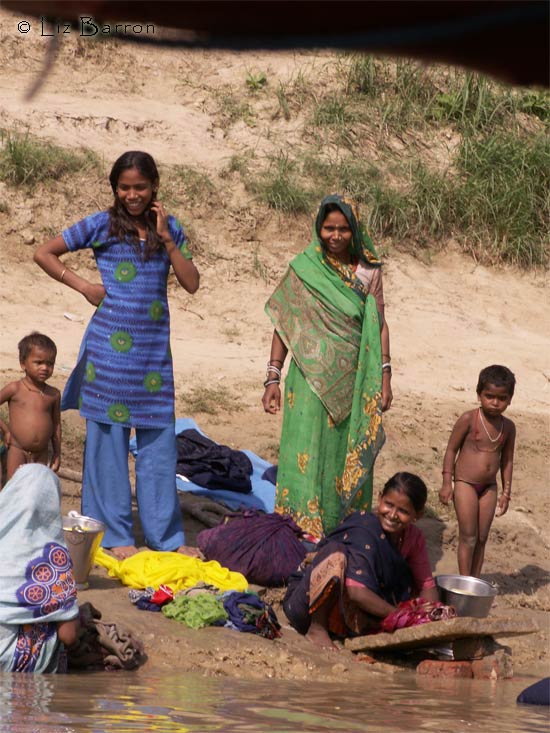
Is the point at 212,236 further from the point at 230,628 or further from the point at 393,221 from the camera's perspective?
the point at 230,628

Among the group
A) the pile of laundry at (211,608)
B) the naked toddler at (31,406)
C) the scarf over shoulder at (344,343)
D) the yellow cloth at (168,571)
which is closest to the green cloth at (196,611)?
the pile of laundry at (211,608)

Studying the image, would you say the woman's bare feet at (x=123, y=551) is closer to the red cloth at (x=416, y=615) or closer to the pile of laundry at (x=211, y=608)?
the pile of laundry at (x=211, y=608)

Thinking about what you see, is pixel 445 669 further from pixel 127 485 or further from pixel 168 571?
pixel 127 485

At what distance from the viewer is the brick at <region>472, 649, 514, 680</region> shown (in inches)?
235

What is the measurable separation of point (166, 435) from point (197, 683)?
1.54 meters

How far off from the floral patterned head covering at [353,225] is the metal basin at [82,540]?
1995 millimetres

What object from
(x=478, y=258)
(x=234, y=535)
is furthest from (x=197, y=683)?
(x=478, y=258)

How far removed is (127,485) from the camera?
642cm

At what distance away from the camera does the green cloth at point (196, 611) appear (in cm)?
572

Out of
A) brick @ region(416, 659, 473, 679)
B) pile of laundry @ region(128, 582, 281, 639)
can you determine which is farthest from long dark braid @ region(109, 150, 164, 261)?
brick @ region(416, 659, 473, 679)

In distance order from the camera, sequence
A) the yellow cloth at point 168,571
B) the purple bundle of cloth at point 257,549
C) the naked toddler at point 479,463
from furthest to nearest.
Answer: the naked toddler at point 479,463 → the purple bundle of cloth at point 257,549 → the yellow cloth at point 168,571

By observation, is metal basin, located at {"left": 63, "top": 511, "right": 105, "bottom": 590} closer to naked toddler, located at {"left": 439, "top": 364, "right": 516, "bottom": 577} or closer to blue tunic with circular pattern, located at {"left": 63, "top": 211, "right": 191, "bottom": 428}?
blue tunic with circular pattern, located at {"left": 63, "top": 211, "right": 191, "bottom": 428}

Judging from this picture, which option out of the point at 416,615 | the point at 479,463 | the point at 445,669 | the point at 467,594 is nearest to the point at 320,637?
the point at 416,615

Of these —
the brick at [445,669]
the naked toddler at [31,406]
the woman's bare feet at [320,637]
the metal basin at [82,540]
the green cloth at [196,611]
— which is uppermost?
the naked toddler at [31,406]
